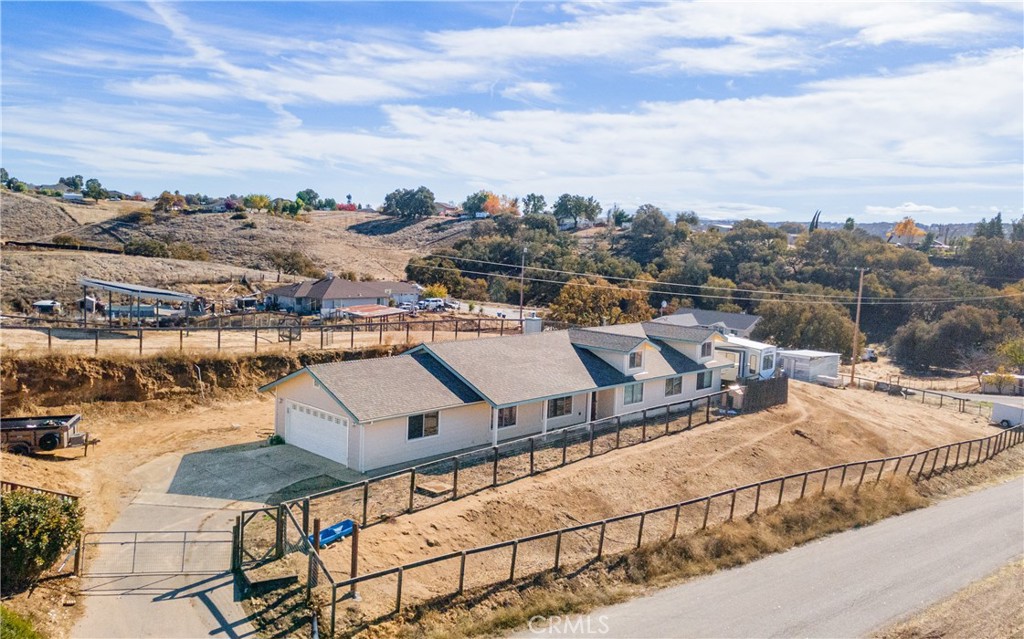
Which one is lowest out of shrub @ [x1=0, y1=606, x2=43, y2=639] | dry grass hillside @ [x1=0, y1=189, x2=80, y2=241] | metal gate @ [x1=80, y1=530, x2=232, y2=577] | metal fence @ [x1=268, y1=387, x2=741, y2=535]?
metal gate @ [x1=80, y1=530, x2=232, y2=577]

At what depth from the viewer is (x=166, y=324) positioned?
→ 42750 mm

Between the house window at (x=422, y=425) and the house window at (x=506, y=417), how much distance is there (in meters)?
3.01

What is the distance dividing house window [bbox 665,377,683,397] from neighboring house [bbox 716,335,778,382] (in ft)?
19.9

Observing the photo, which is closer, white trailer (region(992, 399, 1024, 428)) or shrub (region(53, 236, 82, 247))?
white trailer (region(992, 399, 1024, 428))

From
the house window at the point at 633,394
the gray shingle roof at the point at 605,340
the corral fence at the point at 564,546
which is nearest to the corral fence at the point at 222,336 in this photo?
the gray shingle roof at the point at 605,340

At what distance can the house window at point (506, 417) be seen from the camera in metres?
27.3

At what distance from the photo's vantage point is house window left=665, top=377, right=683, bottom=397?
112 feet

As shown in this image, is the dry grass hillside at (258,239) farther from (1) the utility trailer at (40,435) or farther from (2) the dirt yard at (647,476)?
(1) the utility trailer at (40,435)

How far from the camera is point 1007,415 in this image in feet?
A: 132

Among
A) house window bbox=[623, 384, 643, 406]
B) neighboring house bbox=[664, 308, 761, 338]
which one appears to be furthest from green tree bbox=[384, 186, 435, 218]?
house window bbox=[623, 384, 643, 406]

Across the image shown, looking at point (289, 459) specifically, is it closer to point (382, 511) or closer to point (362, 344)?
point (382, 511)

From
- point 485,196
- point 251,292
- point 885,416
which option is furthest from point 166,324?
point 485,196

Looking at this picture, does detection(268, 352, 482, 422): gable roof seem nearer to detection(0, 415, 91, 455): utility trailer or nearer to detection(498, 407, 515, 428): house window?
detection(498, 407, 515, 428): house window

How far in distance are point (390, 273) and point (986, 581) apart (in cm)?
7681
